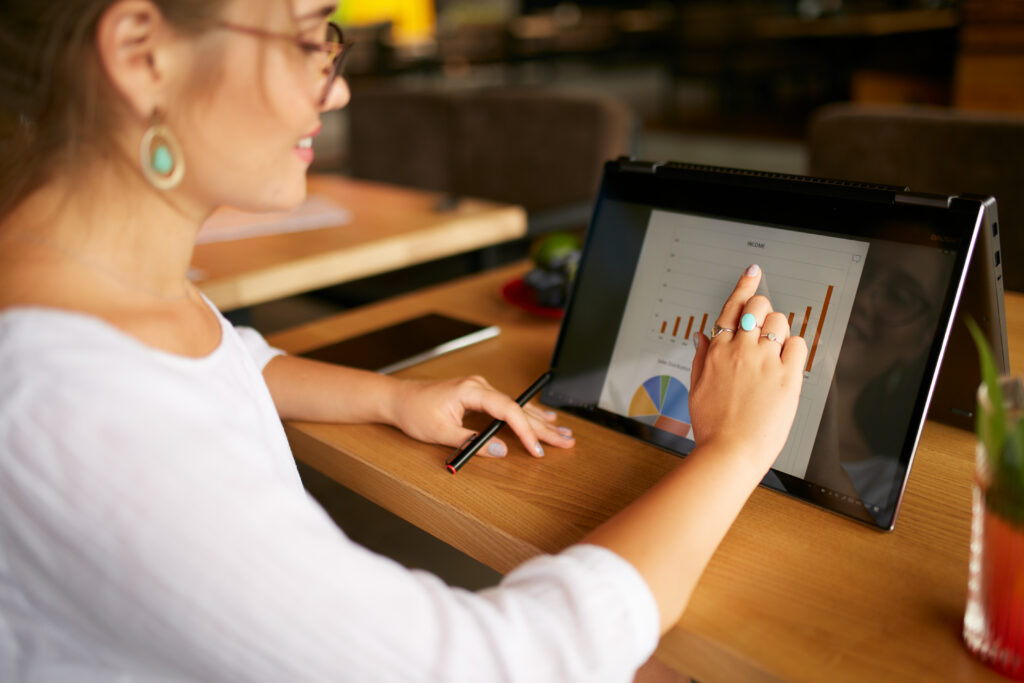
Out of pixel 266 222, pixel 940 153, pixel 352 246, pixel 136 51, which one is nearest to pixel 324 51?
pixel 136 51

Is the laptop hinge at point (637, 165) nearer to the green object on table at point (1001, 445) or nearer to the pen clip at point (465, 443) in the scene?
the pen clip at point (465, 443)

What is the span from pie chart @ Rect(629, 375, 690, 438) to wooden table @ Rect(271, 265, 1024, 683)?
0.03m

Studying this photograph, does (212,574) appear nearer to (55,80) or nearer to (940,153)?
(55,80)

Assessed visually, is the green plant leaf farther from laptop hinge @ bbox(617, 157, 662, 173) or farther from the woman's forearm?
the woman's forearm

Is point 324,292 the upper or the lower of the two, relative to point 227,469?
lower

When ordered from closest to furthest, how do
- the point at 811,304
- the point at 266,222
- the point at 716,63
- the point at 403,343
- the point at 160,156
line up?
the point at 160,156
the point at 811,304
the point at 403,343
the point at 266,222
the point at 716,63

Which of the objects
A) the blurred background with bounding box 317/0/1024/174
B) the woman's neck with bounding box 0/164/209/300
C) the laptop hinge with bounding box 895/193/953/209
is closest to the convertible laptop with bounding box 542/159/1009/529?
the laptop hinge with bounding box 895/193/953/209

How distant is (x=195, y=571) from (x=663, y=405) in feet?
1.55

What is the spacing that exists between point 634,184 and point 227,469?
0.54 metres

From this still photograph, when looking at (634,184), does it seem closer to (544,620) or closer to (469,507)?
(469,507)

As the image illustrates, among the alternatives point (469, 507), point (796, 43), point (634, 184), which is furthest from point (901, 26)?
point (469, 507)

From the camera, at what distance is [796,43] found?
6398 mm

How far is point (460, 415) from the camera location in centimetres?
79

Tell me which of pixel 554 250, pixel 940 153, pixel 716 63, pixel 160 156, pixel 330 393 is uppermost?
pixel 716 63
